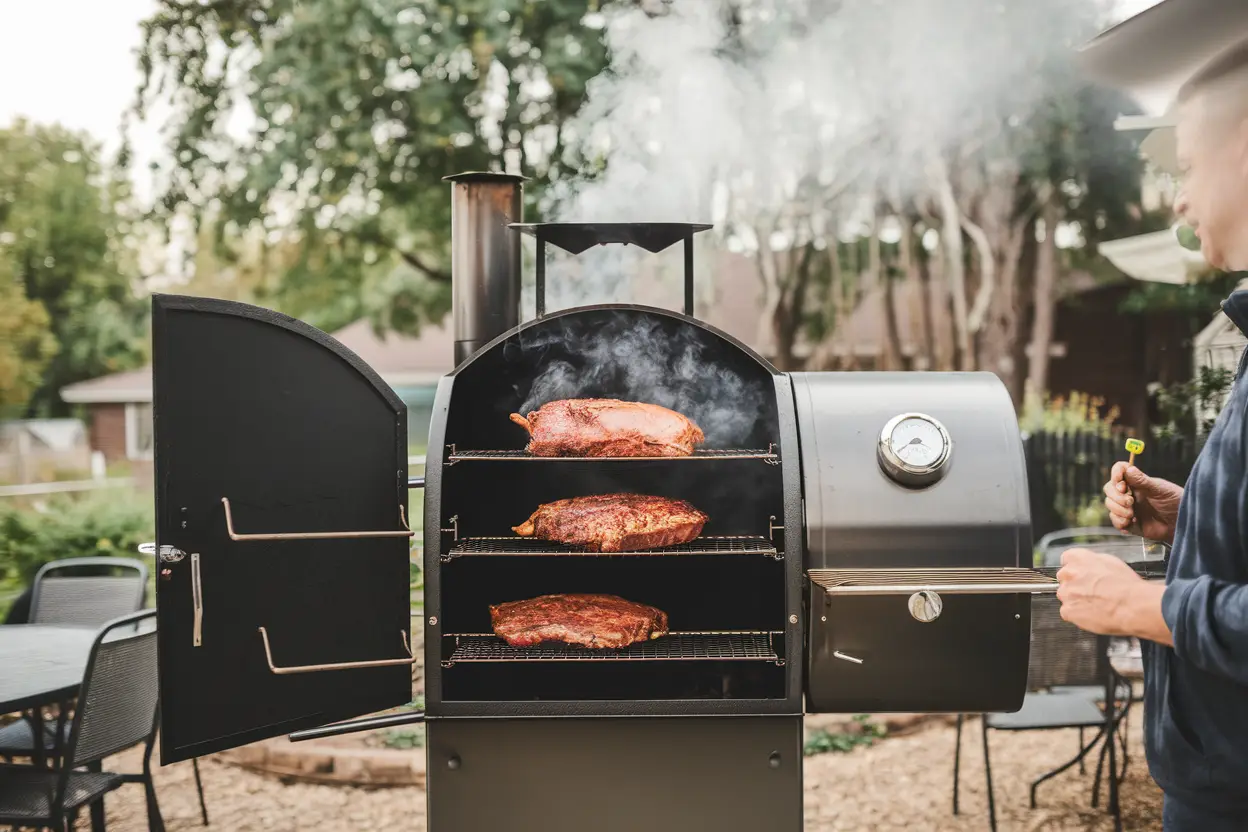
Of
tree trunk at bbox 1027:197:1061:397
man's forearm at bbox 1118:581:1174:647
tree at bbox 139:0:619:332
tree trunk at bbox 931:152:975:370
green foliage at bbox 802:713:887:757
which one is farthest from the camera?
tree trunk at bbox 1027:197:1061:397

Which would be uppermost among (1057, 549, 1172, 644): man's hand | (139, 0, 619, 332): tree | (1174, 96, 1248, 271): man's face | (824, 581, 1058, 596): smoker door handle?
Result: (139, 0, 619, 332): tree

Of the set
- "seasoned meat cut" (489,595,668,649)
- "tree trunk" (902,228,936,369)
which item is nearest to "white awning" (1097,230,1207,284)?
"tree trunk" (902,228,936,369)

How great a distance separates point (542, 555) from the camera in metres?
3.09

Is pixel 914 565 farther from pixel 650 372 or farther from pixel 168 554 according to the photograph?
pixel 168 554

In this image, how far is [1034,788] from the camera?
4902 millimetres

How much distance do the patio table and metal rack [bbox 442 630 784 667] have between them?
1.76 m

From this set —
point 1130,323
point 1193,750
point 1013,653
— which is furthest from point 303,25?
point 1130,323

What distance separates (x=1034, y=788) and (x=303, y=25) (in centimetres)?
824

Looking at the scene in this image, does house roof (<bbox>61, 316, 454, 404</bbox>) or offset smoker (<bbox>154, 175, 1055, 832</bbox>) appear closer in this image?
offset smoker (<bbox>154, 175, 1055, 832</bbox>)

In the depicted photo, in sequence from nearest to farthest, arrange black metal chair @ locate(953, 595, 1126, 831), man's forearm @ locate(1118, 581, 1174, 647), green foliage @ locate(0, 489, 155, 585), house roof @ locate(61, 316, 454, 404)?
man's forearm @ locate(1118, 581, 1174, 647) → black metal chair @ locate(953, 595, 1126, 831) → green foliage @ locate(0, 489, 155, 585) → house roof @ locate(61, 316, 454, 404)

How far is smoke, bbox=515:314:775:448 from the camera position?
371 centimetres

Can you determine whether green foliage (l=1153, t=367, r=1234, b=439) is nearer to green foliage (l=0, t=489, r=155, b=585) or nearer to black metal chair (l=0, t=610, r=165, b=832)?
black metal chair (l=0, t=610, r=165, b=832)

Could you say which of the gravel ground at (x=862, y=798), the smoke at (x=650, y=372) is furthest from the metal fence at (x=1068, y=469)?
the smoke at (x=650, y=372)

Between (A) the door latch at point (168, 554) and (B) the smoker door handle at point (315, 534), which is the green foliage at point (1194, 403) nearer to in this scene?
(B) the smoker door handle at point (315, 534)
